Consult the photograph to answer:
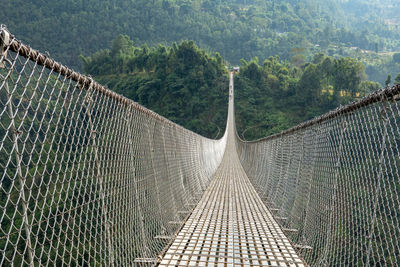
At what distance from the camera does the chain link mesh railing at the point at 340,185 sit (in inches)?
46.6

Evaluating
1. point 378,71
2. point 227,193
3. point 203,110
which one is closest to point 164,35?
point 203,110

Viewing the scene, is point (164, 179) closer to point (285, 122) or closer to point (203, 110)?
point (285, 122)

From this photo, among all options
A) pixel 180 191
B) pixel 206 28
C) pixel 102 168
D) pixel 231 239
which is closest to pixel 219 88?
pixel 206 28

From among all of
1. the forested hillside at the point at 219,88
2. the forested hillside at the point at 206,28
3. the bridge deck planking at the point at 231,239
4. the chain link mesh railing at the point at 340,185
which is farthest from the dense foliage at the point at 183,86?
the chain link mesh railing at the point at 340,185

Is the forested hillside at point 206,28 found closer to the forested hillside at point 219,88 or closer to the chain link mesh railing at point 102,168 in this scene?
the forested hillside at point 219,88

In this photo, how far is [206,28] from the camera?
50.5 meters

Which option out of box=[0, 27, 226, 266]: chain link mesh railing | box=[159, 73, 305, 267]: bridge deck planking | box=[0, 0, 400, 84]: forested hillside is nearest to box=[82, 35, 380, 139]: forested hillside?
box=[0, 0, 400, 84]: forested hillside

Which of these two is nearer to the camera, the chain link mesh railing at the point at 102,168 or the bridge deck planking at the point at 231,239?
the chain link mesh railing at the point at 102,168

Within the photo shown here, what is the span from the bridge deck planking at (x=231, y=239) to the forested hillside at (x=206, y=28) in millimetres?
30777

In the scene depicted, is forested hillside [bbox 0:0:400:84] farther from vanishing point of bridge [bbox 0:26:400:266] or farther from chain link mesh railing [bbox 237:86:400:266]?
chain link mesh railing [bbox 237:86:400:266]

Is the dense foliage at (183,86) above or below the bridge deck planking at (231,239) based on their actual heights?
above

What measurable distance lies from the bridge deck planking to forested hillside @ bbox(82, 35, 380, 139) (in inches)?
866

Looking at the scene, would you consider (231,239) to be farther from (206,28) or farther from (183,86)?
(206,28)

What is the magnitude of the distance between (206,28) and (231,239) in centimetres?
5146
